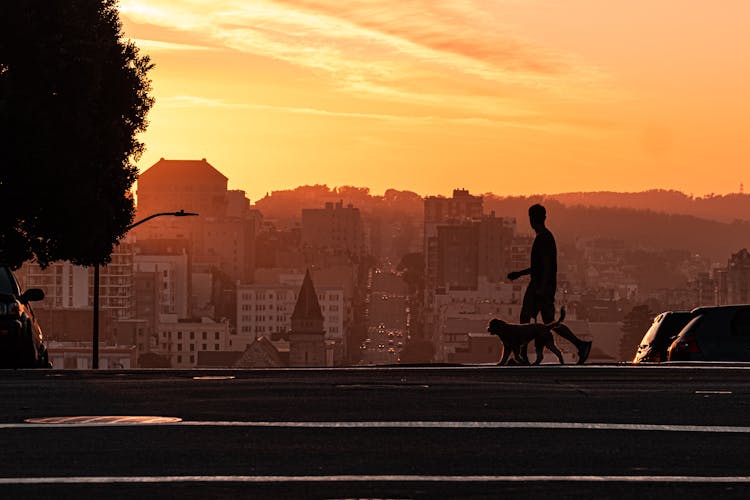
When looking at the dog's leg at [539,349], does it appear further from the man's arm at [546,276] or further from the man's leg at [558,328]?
the man's arm at [546,276]

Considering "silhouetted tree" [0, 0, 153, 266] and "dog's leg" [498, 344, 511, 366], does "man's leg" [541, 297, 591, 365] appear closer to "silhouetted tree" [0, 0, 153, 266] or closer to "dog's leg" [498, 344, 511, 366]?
"dog's leg" [498, 344, 511, 366]

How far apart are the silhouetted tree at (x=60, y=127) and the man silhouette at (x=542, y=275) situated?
61.6 feet

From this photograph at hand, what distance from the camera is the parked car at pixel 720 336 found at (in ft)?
68.1

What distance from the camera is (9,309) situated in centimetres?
2122

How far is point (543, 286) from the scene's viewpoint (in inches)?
833
